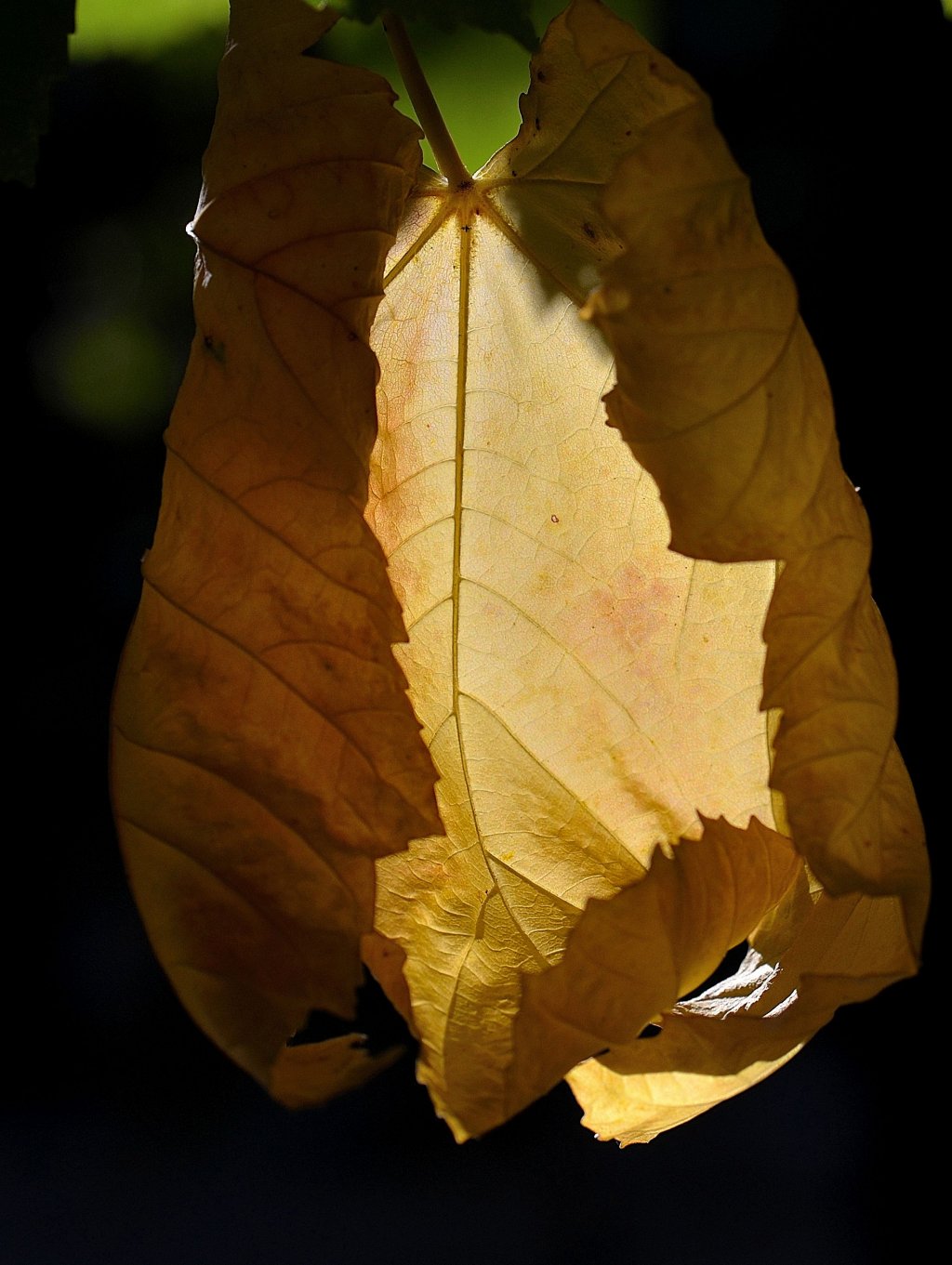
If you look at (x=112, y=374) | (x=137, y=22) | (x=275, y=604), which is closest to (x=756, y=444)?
(x=275, y=604)

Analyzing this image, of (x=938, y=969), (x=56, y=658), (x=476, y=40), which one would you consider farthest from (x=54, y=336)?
(x=938, y=969)

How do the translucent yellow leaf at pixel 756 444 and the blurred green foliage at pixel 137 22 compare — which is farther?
the blurred green foliage at pixel 137 22

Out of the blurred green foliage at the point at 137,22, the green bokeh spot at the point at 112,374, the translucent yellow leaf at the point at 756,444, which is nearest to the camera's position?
Result: the translucent yellow leaf at the point at 756,444

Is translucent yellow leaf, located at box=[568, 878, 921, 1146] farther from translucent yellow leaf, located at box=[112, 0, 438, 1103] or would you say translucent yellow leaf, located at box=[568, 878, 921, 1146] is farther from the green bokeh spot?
the green bokeh spot

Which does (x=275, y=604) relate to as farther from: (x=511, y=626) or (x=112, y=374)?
(x=112, y=374)

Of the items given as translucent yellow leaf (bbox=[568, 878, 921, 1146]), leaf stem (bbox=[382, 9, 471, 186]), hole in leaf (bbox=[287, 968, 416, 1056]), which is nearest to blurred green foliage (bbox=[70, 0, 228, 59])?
leaf stem (bbox=[382, 9, 471, 186])

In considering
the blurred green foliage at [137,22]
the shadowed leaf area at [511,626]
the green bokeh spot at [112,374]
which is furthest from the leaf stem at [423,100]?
the green bokeh spot at [112,374]

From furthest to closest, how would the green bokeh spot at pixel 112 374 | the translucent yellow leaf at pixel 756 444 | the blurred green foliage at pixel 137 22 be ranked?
1. the green bokeh spot at pixel 112 374
2. the blurred green foliage at pixel 137 22
3. the translucent yellow leaf at pixel 756 444

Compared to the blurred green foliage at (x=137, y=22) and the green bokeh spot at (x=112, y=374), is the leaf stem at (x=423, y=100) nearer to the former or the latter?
the blurred green foliage at (x=137, y=22)

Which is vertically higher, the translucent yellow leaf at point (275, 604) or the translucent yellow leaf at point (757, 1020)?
the translucent yellow leaf at point (275, 604)
